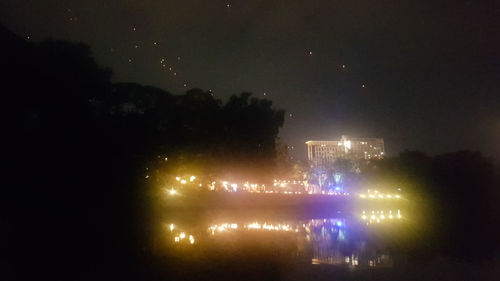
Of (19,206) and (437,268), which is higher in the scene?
(19,206)

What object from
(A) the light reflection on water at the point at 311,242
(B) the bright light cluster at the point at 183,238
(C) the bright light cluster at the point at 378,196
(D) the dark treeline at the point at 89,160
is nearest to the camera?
(A) the light reflection on water at the point at 311,242

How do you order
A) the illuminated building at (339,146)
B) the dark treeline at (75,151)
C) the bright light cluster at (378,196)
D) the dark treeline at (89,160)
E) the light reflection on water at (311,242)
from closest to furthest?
the light reflection on water at (311,242), the dark treeline at (89,160), the dark treeline at (75,151), the bright light cluster at (378,196), the illuminated building at (339,146)

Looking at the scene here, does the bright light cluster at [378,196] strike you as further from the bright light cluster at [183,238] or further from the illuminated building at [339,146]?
the illuminated building at [339,146]

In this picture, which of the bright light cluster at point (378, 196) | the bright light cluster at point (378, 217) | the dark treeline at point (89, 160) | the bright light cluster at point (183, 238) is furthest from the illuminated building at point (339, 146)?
the bright light cluster at point (183, 238)

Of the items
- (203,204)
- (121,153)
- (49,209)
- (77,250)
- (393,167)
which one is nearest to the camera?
(77,250)

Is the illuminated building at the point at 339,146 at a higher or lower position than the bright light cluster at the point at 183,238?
higher

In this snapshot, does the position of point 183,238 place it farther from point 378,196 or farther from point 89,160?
point 378,196

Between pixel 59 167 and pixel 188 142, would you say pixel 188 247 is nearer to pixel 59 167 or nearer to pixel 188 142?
pixel 59 167

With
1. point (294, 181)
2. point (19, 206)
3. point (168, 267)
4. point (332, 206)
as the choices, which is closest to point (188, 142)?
point (19, 206)
